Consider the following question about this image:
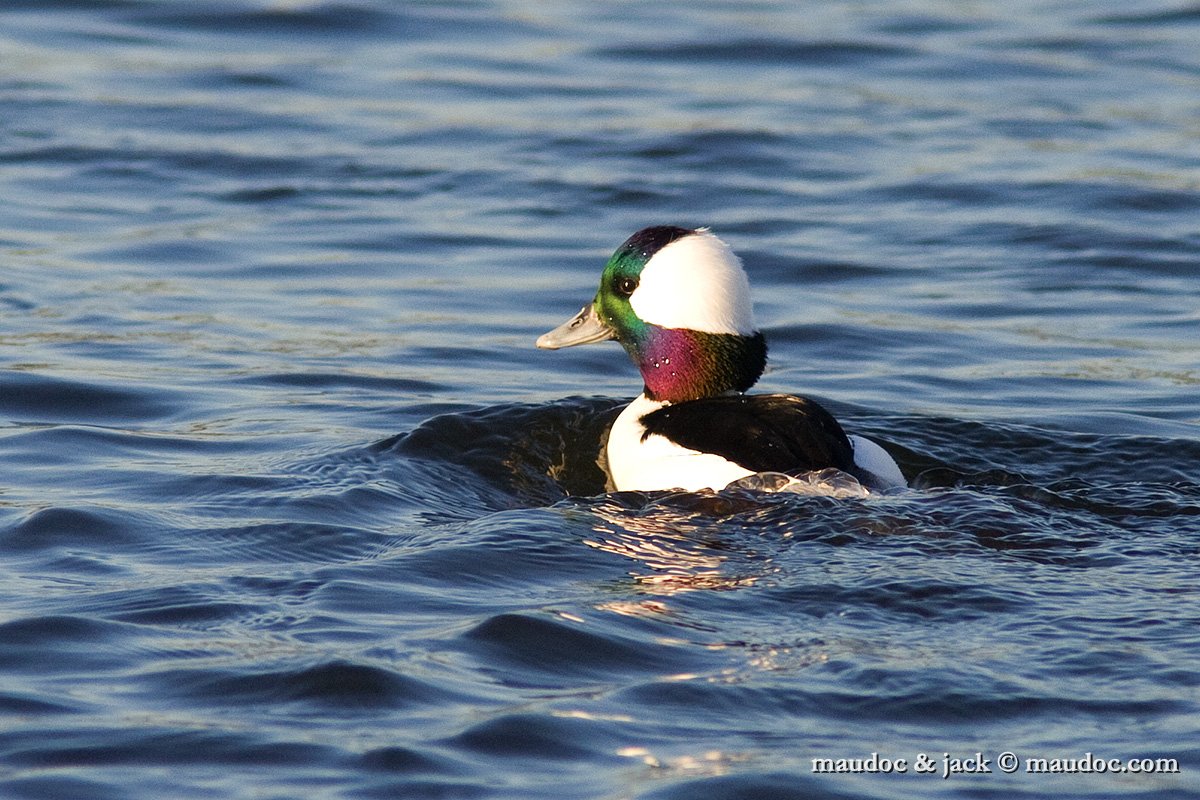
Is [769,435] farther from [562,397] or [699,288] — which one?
[562,397]

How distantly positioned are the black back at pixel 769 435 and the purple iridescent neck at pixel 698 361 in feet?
1.15

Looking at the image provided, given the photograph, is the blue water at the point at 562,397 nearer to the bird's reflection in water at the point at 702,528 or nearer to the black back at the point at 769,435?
the bird's reflection in water at the point at 702,528

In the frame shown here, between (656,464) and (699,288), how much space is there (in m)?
0.80

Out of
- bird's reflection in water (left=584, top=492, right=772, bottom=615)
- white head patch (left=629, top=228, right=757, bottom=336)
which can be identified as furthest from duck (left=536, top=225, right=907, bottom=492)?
bird's reflection in water (left=584, top=492, right=772, bottom=615)

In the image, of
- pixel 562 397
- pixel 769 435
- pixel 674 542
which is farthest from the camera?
pixel 562 397

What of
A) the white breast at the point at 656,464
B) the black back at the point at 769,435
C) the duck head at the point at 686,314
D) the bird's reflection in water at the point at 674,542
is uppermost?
the duck head at the point at 686,314

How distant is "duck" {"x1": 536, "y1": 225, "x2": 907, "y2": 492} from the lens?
694 cm

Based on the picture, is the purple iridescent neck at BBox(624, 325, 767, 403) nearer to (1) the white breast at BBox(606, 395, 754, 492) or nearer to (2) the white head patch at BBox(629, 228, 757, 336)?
(2) the white head patch at BBox(629, 228, 757, 336)

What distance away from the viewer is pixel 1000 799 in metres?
4.58

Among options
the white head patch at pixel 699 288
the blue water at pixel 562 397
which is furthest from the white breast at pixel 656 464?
the white head patch at pixel 699 288

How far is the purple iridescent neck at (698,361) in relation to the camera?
7637 mm

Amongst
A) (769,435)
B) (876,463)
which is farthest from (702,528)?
(876,463)

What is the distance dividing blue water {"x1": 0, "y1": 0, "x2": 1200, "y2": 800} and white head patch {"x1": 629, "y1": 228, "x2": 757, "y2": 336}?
0.86 m

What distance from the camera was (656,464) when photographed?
7215 mm
